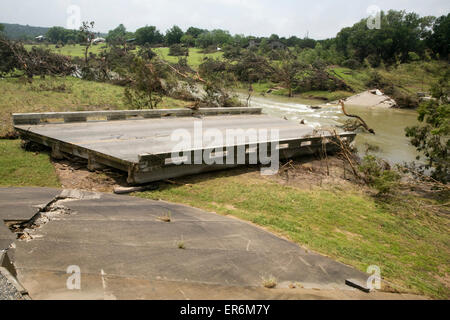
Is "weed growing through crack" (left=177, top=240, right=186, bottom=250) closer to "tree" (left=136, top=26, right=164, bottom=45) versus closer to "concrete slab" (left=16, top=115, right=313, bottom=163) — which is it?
"concrete slab" (left=16, top=115, right=313, bottom=163)

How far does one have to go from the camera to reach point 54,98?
2030cm

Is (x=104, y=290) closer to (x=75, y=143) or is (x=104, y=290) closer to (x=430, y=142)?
(x=75, y=143)

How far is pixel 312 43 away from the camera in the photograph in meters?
98.8

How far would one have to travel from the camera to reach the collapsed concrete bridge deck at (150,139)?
9.77 metres

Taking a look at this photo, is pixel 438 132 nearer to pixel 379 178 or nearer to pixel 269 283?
pixel 379 178

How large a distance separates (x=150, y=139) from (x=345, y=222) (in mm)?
6975

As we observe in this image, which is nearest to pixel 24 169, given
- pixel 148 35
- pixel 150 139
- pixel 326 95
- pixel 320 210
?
pixel 150 139

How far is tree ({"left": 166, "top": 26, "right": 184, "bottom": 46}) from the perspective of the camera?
98625 millimetres

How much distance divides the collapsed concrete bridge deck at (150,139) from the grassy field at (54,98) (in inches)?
120

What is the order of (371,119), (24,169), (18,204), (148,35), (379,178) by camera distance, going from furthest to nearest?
(148,35)
(371,119)
(379,178)
(24,169)
(18,204)

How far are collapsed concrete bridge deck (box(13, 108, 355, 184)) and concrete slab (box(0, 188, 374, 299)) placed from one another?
6.58ft

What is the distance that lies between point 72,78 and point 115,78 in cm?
369

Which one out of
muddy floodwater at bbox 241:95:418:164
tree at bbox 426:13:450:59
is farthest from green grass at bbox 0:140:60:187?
tree at bbox 426:13:450:59

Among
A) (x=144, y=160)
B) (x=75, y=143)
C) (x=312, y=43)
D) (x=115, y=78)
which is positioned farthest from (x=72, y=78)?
(x=312, y=43)
